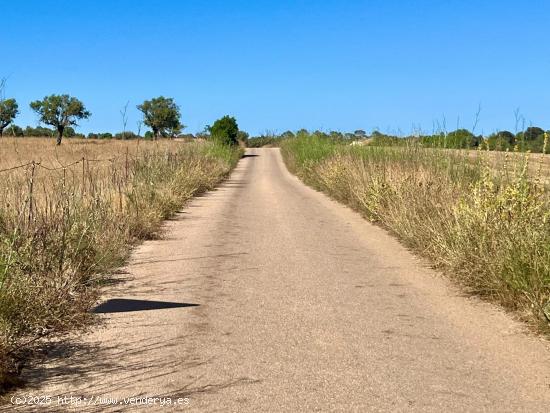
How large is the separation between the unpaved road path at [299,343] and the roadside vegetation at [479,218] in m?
0.29

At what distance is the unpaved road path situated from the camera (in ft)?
13.2

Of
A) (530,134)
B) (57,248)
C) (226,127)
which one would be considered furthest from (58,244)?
(226,127)

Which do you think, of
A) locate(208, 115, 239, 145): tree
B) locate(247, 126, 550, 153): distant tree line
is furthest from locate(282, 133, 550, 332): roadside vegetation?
locate(208, 115, 239, 145): tree

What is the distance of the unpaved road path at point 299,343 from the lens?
401cm

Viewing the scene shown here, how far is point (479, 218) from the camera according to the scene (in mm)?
7125

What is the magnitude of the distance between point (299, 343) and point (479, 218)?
308 centimetres

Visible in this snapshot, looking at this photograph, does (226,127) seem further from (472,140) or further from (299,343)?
(299,343)

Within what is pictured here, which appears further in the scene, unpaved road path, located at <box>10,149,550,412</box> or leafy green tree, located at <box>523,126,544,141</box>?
leafy green tree, located at <box>523,126,544,141</box>

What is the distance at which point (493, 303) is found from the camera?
641 centimetres

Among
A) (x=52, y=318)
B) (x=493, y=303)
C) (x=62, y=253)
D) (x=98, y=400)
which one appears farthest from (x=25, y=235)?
(x=493, y=303)

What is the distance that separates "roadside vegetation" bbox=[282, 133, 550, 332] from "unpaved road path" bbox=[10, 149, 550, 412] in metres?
0.29

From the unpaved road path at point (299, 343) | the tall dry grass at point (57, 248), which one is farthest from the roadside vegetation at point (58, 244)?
the unpaved road path at point (299, 343)

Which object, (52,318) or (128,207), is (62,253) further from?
(128,207)

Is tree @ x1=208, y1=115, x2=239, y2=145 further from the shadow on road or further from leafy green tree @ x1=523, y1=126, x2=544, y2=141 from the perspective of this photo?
the shadow on road
